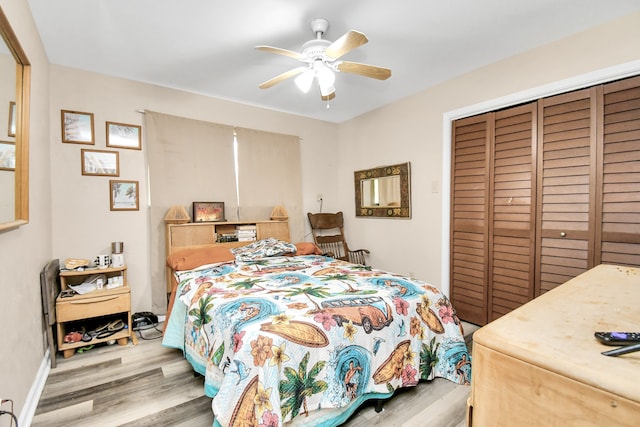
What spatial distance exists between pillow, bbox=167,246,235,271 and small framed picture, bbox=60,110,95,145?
132 cm

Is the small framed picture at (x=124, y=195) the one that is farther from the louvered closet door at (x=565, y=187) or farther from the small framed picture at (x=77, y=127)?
the louvered closet door at (x=565, y=187)

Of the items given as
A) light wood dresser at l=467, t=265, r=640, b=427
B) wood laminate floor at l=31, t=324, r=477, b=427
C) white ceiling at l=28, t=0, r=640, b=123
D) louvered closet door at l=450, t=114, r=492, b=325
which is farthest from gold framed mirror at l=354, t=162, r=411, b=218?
light wood dresser at l=467, t=265, r=640, b=427

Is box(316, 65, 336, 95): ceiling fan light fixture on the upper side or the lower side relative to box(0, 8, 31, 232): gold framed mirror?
upper

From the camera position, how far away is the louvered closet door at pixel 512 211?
249cm

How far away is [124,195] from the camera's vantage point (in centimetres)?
286

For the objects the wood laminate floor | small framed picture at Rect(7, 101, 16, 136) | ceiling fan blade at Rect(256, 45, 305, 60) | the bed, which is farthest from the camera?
ceiling fan blade at Rect(256, 45, 305, 60)

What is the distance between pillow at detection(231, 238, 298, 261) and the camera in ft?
9.68

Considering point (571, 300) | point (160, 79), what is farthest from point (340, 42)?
point (160, 79)

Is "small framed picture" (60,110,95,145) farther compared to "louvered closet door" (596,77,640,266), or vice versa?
"small framed picture" (60,110,95,145)

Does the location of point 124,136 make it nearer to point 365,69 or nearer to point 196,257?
point 196,257

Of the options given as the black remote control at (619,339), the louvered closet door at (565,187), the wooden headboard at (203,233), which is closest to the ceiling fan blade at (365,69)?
the louvered closet door at (565,187)

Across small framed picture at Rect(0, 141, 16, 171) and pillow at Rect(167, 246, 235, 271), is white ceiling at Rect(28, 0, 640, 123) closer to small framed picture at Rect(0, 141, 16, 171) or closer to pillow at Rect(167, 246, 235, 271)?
small framed picture at Rect(0, 141, 16, 171)

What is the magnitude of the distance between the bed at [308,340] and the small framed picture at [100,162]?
136cm

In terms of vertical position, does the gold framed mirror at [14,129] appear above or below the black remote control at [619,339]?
above
